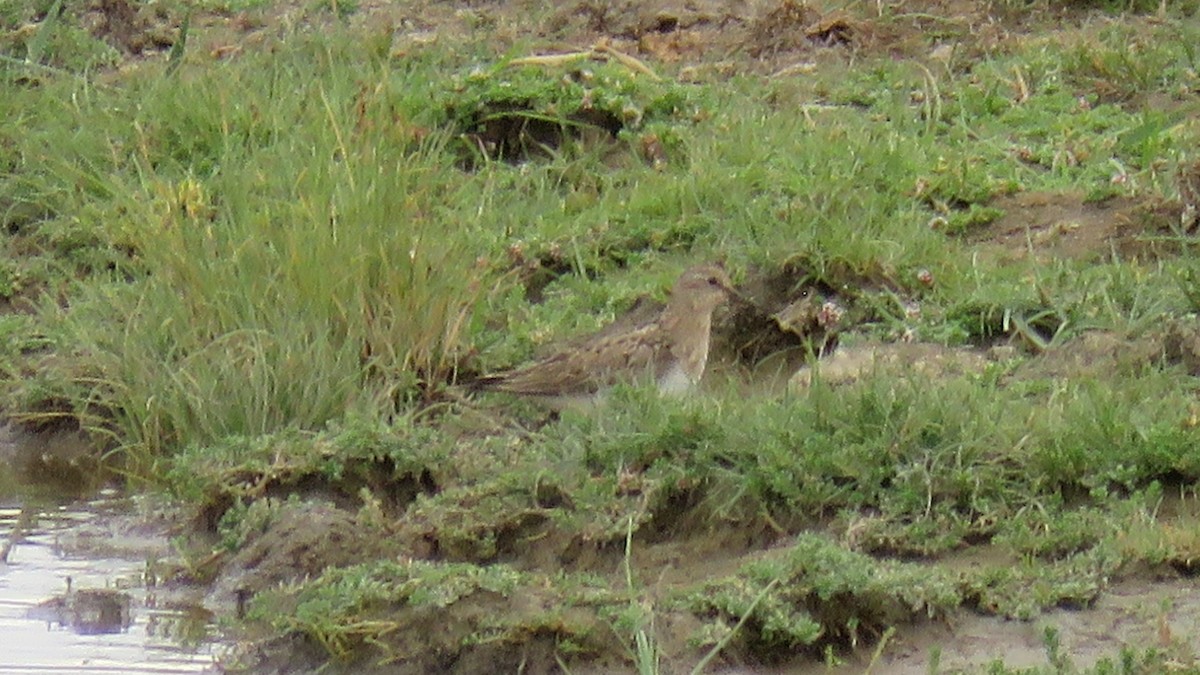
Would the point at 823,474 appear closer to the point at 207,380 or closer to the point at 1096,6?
the point at 207,380

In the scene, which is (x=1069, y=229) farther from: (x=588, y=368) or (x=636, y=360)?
(x=588, y=368)

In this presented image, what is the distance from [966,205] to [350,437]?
9.93ft

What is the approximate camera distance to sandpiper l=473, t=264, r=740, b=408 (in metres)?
7.51

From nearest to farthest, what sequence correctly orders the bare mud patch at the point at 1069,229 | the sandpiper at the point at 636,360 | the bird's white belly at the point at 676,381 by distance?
the bird's white belly at the point at 676,381 < the sandpiper at the point at 636,360 < the bare mud patch at the point at 1069,229

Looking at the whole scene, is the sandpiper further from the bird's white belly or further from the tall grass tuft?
the tall grass tuft

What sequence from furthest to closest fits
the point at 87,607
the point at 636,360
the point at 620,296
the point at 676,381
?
the point at 620,296 → the point at 636,360 → the point at 676,381 → the point at 87,607

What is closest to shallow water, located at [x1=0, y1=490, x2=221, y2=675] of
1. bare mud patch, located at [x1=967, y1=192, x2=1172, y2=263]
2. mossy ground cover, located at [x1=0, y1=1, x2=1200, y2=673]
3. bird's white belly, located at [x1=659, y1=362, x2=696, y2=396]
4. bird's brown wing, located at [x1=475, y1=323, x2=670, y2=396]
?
mossy ground cover, located at [x1=0, y1=1, x2=1200, y2=673]

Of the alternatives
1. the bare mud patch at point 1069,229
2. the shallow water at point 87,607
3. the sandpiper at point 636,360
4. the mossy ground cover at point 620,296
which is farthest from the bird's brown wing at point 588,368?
the bare mud patch at point 1069,229

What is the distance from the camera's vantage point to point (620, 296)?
27.8 feet

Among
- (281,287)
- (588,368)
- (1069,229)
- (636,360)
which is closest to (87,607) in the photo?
(281,287)

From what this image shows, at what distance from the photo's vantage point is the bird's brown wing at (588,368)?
752 centimetres

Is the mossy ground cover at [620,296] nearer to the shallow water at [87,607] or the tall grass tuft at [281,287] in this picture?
Result: the tall grass tuft at [281,287]

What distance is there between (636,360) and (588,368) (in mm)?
214

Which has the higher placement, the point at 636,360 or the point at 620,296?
the point at 636,360
